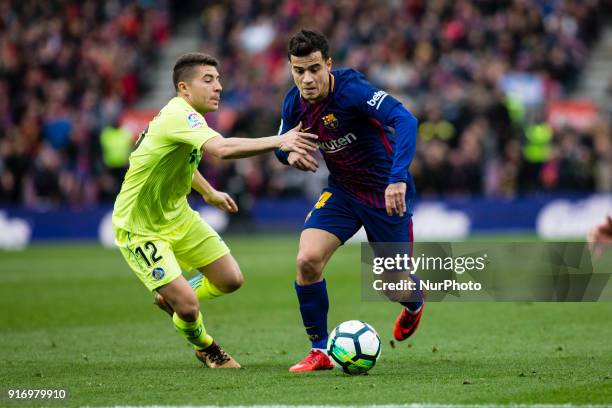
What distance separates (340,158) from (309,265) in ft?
3.14

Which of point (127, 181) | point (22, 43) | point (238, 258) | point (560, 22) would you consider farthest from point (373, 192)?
point (22, 43)

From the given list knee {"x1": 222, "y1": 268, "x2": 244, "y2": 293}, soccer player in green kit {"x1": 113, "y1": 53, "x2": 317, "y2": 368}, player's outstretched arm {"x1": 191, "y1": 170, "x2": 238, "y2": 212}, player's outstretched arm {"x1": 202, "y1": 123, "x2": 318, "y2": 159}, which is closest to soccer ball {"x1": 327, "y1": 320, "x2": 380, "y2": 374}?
soccer player in green kit {"x1": 113, "y1": 53, "x2": 317, "y2": 368}

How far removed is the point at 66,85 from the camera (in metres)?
26.5

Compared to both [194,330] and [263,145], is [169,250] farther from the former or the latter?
[263,145]

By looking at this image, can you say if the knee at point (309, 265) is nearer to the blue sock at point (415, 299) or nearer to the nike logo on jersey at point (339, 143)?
the nike logo on jersey at point (339, 143)

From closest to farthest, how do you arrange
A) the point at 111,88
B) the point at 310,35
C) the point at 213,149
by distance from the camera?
the point at 213,149
the point at 310,35
the point at 111,88

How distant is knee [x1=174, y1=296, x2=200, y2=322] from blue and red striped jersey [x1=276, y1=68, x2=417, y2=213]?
131cm

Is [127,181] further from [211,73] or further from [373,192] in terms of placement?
[373,192]

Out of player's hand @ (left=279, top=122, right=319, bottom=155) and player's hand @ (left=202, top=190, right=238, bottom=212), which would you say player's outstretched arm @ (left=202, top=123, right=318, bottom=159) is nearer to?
player's hand @ (left=279, top=122, right=319, bottom=155)

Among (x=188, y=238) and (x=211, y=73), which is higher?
(x=211, y=73)

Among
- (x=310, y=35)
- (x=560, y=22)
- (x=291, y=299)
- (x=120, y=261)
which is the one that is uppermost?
(x=310, y=35)

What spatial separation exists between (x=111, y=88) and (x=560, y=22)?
11439 mm

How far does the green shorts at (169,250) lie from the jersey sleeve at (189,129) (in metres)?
0.84

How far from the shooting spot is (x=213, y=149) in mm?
7281
